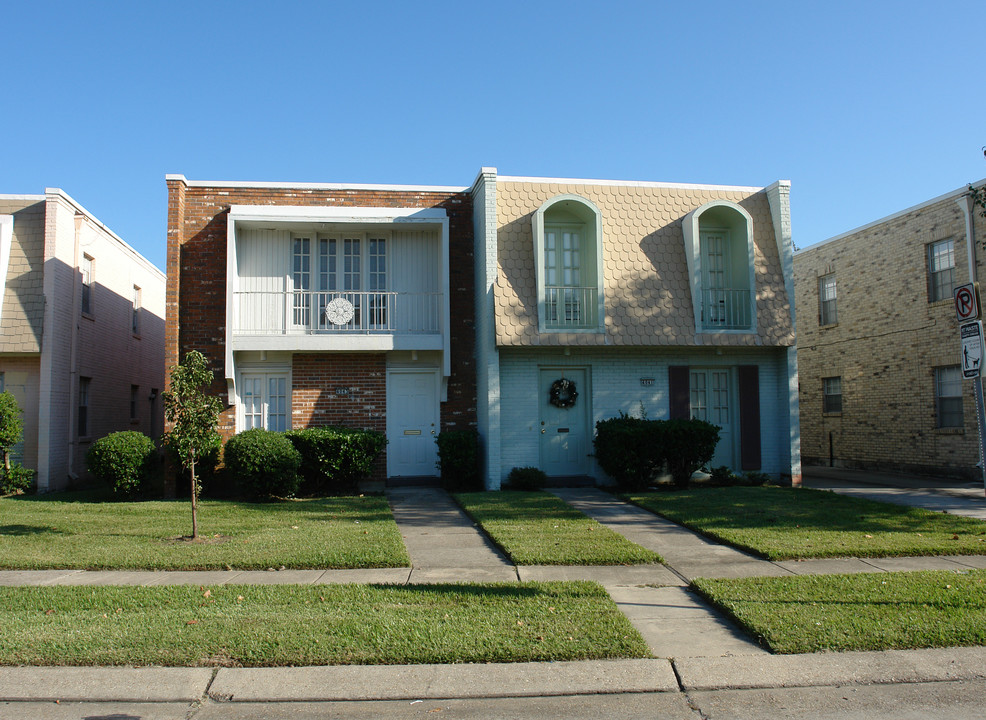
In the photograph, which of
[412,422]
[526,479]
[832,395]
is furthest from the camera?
[832,395]

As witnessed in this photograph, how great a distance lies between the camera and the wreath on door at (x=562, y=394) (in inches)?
572

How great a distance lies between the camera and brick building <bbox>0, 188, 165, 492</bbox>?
14.7 metres

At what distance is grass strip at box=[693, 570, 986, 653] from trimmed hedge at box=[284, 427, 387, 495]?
8.02 meters

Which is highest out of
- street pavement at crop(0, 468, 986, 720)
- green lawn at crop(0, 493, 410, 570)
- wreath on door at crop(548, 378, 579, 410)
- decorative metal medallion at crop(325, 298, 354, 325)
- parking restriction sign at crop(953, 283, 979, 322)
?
decorative metal medallion at crop(325, 298, 354, 325)

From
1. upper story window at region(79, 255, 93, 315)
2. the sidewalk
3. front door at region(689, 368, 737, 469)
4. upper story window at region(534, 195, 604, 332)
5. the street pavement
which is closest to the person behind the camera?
the street pavement

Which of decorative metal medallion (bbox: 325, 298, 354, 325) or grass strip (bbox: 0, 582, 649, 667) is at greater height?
decorative metal medallion (bbox: 325, 298, 354, 325)

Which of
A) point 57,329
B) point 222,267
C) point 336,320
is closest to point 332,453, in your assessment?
point 336,320

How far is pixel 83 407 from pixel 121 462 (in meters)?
4.62

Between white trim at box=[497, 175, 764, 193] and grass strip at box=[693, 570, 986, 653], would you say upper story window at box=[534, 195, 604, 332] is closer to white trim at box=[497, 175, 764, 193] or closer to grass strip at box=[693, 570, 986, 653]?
white trim at box=[497, 175, 764, 193]

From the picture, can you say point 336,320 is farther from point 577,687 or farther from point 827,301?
point 827,301

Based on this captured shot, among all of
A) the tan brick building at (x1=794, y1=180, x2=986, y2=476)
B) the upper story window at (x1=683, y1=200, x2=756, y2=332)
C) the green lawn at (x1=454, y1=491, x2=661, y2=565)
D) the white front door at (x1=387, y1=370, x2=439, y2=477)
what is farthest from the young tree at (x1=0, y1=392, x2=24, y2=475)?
the tan brick building at (x1=794, y1=180, x2=986, y2=476)

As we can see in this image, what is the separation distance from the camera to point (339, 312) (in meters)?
14.5

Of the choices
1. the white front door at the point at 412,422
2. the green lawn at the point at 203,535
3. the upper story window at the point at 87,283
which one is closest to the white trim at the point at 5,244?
the upper story window at the point at 87,283

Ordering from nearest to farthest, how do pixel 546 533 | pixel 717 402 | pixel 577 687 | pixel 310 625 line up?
pixel 577 687 → pixel 310 625 → pixel 546 533 → pixel 717 402
